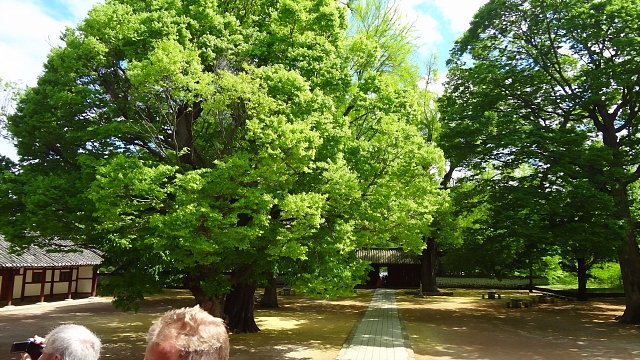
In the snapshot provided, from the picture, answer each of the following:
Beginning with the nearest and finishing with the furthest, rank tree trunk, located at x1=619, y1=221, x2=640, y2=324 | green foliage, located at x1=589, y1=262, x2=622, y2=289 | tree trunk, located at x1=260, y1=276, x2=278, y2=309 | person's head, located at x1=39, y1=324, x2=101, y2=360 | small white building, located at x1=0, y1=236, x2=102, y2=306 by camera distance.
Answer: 1. person's head, located at x1=39, y1=324, x2=101, y2=360
2. tree trunk, located at x1=619, y1=221, x2=640, y2=324
3. small white building, located at x1=0, y1=236, x2=102, y2=306
4. tree trunk, located at x1=260, y1=276, x2=278, y2=309
5. green foliage, located at x1=589, y1=262, x2=622, y2=289

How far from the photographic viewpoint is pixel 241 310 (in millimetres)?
19375

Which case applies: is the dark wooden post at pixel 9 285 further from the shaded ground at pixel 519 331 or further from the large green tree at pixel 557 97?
the large green tree at pixel 557 97

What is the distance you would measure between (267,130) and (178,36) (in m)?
4.21

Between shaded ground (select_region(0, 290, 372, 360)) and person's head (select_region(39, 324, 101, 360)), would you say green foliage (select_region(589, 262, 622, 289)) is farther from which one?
person's head (select_region(39, 324, 101, 360))

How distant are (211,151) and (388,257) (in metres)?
32.8

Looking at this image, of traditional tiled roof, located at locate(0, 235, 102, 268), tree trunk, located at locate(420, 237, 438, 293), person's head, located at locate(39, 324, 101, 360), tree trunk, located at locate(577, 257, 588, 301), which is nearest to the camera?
person's head, located at locate(39, 324, 101, 360)

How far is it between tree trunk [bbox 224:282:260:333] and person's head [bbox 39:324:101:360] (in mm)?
16896

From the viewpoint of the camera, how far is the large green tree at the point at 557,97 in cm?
2120

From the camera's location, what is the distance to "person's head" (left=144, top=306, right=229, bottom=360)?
6.49 ft

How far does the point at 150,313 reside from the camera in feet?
84.5

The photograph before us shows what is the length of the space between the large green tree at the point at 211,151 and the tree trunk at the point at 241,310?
11.5ft

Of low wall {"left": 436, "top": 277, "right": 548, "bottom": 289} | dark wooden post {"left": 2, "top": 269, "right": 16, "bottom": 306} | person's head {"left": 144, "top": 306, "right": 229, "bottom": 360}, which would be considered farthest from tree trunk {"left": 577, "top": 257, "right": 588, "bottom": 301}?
person's head {"left": 144, "top": 306, "right": 229, "bottom": 360}

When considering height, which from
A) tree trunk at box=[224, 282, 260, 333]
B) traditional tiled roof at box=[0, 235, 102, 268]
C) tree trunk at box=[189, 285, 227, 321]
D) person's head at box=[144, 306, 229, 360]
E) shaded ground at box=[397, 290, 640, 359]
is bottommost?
shaded ground at box=[397, 290, 640, 359]

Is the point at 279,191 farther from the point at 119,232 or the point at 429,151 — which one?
the point at 429,151
